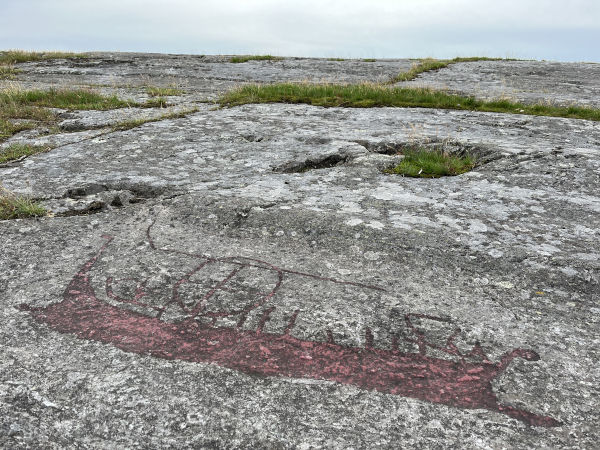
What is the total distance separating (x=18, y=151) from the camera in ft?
23.4

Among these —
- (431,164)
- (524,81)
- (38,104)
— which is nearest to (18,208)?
(431,164)

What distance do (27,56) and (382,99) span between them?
19058 mm

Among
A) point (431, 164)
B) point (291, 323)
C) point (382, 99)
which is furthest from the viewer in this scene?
point (382, 99)

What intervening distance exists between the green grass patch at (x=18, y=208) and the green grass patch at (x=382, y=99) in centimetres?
599

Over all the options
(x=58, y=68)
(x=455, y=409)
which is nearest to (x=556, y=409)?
(x=455, y=409)

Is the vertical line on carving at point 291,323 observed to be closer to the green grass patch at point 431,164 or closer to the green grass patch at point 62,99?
the green grass patch at point 431,164

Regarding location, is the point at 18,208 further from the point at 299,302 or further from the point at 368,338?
the point at 368,338

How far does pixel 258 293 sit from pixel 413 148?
419cm

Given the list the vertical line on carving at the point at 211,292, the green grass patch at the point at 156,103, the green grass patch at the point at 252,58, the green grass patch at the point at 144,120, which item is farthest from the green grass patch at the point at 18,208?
the green grass patch at the point at 252,58

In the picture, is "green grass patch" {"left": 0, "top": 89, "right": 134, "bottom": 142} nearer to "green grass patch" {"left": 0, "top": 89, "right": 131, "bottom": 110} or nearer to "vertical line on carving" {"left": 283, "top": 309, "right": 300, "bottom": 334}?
"green grass patch" {"left": 0, "top": 89, "right": 131, "bottom": 110}

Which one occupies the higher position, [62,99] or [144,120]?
[62,99]

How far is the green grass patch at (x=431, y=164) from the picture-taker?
607cm

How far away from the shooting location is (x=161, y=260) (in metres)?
4.13

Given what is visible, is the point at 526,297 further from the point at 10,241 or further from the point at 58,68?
the point at 58,68
